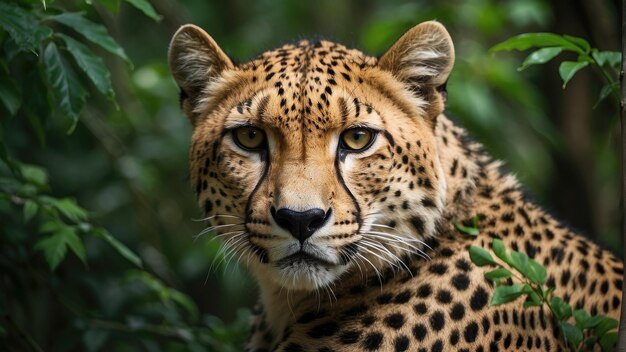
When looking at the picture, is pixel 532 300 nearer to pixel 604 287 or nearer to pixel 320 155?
pixel 604 287

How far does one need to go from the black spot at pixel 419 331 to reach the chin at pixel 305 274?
0.53 meters

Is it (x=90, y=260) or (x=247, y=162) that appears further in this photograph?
(x=90, y=260)

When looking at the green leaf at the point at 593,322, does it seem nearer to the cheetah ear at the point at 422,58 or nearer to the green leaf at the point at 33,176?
the cheetah ear at the point at 422,58

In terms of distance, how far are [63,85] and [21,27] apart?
18.9 inches

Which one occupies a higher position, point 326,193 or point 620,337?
point 326,193

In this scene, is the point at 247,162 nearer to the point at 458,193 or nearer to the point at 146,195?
the point at 458,193

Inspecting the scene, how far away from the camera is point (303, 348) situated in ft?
18.3

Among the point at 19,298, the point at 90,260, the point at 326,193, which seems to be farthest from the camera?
the point at 90,260

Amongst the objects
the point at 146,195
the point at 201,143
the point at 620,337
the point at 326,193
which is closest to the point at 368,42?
the point at 146,195

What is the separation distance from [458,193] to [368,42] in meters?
4.82

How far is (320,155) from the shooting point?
5398 mm

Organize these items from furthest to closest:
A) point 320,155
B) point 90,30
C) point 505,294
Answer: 1. point 90,30
2. point 320,155
3. point 505,294

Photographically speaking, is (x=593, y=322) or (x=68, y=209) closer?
(x=593, y=322)

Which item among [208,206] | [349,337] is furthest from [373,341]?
[208,206]
